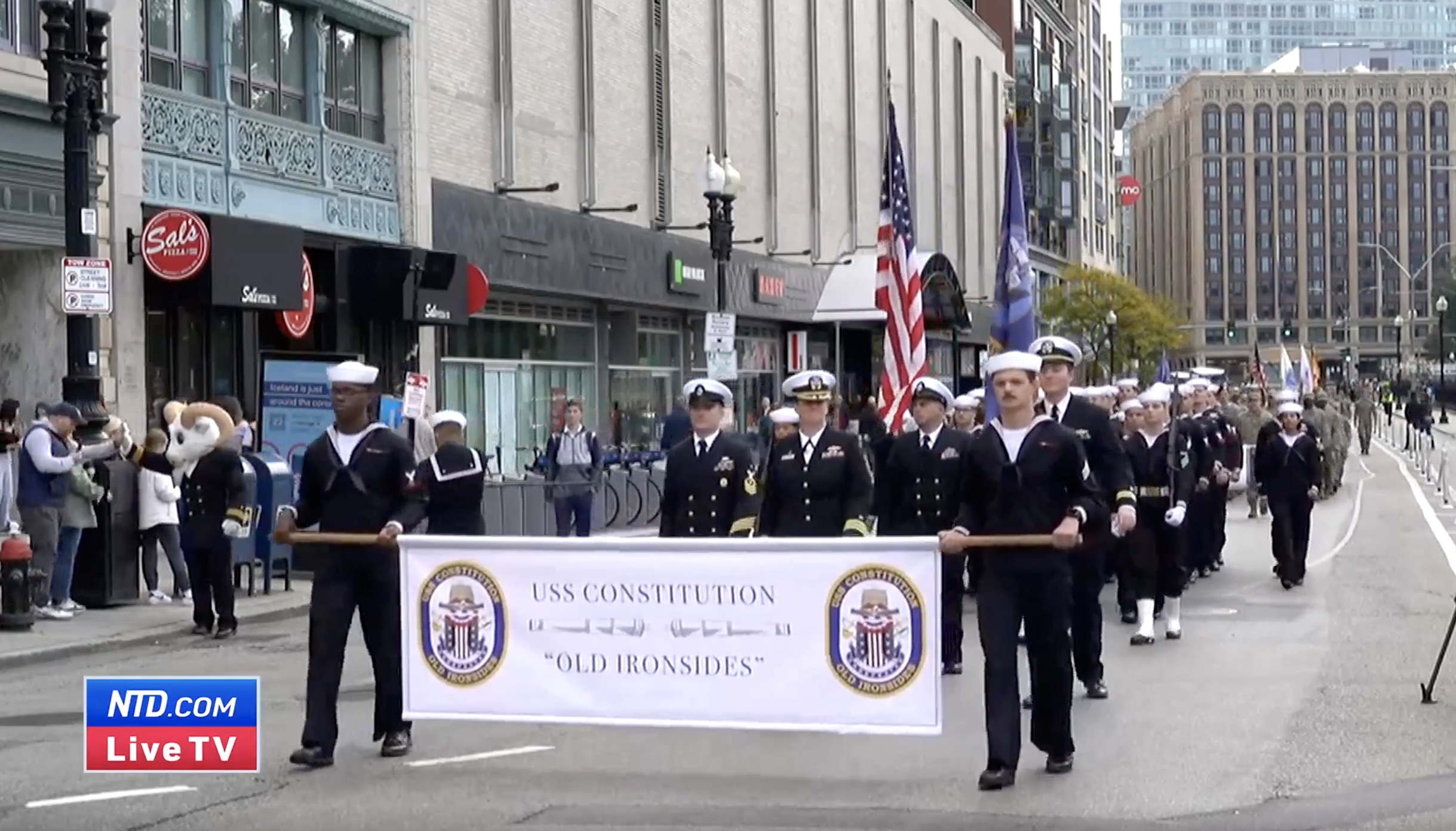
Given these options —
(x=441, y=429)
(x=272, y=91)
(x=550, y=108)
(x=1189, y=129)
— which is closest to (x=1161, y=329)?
(x=550, y=108)

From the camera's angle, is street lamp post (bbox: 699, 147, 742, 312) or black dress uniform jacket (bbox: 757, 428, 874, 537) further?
street lamp post (bbox: 699, 147, 742, 312)

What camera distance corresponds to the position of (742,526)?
11.8 metres

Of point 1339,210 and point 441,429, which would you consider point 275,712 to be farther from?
point 1339,210

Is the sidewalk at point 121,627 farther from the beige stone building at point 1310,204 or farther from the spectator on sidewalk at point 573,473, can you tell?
the beige stone building at point 1310,204

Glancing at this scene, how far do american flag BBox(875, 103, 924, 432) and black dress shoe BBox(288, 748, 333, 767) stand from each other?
29.0 ft

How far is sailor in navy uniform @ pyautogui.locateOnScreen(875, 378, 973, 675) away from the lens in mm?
12883

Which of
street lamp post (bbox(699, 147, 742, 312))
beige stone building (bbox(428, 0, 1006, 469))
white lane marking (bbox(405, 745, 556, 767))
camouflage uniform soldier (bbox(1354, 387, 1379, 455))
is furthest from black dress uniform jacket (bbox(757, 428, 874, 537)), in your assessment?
camouflage uniform soldier (bbox(1354, 387, 1379, 455))

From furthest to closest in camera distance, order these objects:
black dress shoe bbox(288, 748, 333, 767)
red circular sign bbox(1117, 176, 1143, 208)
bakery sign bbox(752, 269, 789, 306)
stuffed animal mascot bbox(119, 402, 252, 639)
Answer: red circular sign bbox(1117, 176, 1143, 208), bakery sign bbox(752, 269, 789, 306), stuffed animal mascot bbox(119, 402, 252, 639), black dress shoe bbox(288, 748, 333, 767)

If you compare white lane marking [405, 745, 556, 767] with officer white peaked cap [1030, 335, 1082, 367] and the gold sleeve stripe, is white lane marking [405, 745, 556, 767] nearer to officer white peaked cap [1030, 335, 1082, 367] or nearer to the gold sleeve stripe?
the gold sleeve stripe

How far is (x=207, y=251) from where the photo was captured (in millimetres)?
→ 23609

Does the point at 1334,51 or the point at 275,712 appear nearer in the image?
the point at 275,712

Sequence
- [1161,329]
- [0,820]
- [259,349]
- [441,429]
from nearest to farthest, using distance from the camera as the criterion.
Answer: [0,820], [441,429], [259,349], [1161,329]

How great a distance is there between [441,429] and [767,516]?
2.34 meters

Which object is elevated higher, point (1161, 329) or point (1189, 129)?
point (1189, 129)
